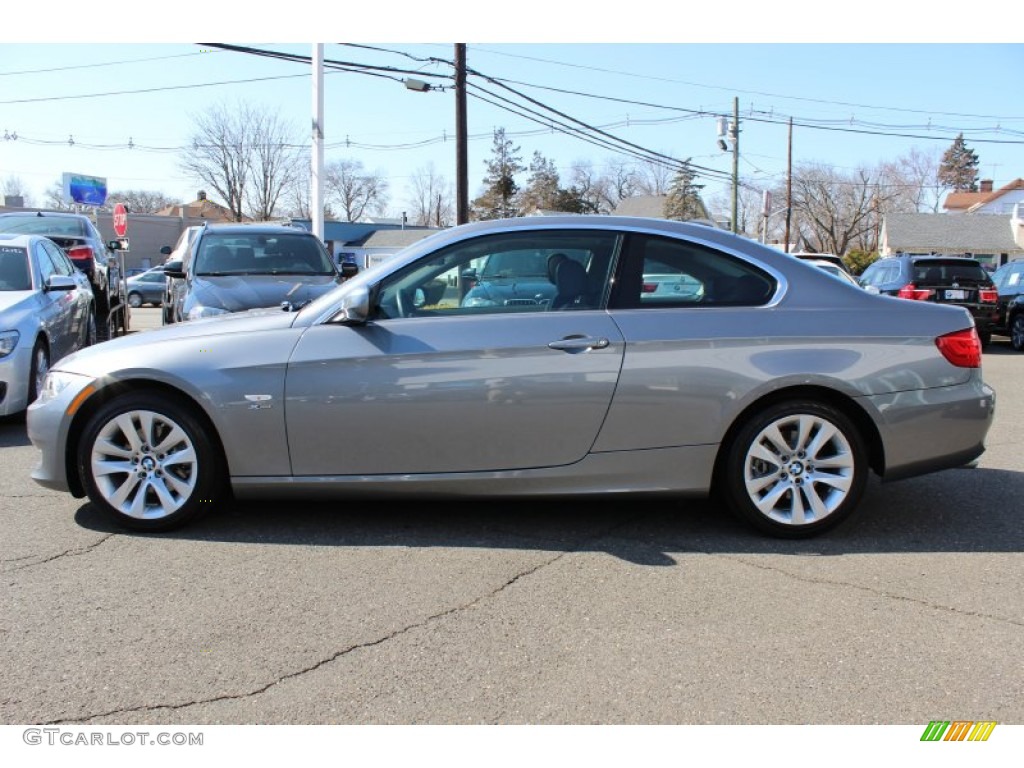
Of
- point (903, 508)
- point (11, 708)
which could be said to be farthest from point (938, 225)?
point (11, 708)

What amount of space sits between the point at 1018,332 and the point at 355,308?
14.7 meters

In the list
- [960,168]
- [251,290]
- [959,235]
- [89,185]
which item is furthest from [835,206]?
[251,290]

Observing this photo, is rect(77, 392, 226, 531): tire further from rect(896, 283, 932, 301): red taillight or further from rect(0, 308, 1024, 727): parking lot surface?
rect(896, 283, 932, 301): red taillight

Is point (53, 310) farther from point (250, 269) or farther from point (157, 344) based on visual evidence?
point (157, 344)

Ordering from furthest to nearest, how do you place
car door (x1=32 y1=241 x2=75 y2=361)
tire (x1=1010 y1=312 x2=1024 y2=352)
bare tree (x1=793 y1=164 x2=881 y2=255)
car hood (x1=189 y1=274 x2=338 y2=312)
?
bare tree (x1=793 y1=164 x2=881 y2=255) → tire (x1=1010 y1=312 x2=1024 y2=352) → car hood (x1=189 y1=274 x2=338 y2=312) → car door (x1=32 y1=241 x2=75 y2=361)

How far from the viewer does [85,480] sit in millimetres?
4254

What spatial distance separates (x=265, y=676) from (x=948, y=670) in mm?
2382

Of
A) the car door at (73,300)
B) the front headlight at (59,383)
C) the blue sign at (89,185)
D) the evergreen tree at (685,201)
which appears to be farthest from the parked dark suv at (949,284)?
the blue sign at (89,185)

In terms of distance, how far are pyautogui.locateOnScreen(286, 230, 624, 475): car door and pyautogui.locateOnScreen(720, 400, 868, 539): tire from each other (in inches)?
30.7

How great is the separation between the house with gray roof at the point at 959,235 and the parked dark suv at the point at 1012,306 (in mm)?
40821

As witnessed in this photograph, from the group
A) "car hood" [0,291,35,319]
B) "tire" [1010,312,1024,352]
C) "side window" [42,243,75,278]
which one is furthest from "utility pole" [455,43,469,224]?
"car hood" [0,291,35,319]

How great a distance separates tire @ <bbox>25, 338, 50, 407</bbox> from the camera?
23.5ft

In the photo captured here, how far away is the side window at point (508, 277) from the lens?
166 inches

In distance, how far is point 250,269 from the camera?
9.08 metres
